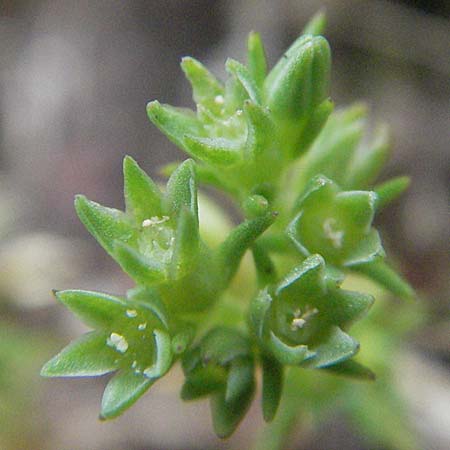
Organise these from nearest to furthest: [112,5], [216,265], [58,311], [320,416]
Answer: [216,265] → [320,416] → [58,311] → [112,5]

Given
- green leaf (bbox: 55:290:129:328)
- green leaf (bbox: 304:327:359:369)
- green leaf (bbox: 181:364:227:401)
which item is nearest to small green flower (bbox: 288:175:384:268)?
green leaf (bbox: 304:327:359:369)

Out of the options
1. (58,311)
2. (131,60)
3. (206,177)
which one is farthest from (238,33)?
(206,177)

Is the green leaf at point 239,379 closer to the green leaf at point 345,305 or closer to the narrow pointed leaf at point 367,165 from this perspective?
the green leaf at point 345,305

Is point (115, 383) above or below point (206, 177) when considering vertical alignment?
below

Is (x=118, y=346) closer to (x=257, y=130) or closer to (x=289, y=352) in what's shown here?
(x=289, y=352)

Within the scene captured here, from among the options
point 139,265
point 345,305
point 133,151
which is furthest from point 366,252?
point 133,151

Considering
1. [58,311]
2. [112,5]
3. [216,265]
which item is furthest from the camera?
[112,5]

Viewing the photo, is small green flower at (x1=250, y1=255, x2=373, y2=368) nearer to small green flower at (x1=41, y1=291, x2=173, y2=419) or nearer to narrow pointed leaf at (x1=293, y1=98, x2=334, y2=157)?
small green flower at (x1=41, y1=291, x2=173, y2=419)

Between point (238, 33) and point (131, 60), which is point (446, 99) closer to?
point (238, 33)
